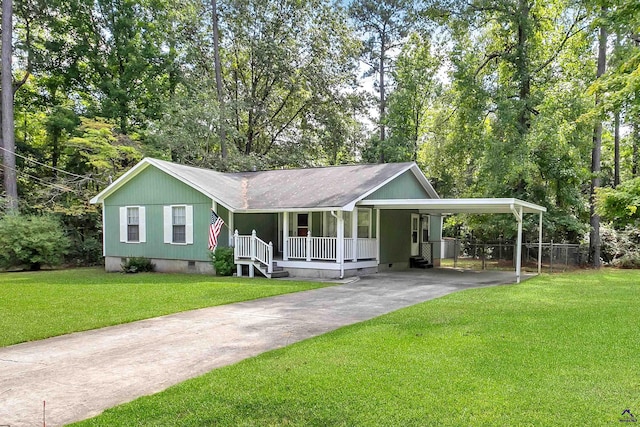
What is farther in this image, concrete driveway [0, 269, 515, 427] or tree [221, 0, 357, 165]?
tree [221, 0, 357, 165]

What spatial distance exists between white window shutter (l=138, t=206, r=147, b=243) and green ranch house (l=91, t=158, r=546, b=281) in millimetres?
38

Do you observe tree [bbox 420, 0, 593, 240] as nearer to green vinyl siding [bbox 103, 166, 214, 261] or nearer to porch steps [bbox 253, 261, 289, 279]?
porch steps [bbox 253, 261, 289, 279]

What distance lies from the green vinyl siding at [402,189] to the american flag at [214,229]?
4.91 metres

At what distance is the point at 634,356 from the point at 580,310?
331 cm

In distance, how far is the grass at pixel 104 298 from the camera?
759 cm

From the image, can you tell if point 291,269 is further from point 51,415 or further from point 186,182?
point 51,415

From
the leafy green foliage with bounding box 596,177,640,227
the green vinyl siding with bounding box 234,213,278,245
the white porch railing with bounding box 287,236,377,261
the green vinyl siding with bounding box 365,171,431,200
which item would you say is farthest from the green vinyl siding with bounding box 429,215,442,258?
the leafy green foliage with bounding box 596,177,640,227

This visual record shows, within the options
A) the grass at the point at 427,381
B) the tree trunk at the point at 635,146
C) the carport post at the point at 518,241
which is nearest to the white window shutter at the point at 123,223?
the grass at the point at 427,381

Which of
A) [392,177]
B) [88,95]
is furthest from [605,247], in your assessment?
[88,95]

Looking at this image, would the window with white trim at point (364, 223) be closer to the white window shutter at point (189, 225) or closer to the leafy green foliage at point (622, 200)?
the white window shutter at point (189, 225)

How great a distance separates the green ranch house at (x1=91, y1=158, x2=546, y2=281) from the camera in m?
14.8

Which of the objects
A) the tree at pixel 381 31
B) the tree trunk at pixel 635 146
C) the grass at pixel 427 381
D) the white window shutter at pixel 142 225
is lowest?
the grass at pixel 427 381

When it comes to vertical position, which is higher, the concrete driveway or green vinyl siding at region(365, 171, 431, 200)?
green vinyl siding at region(365, 171, 431, 200)

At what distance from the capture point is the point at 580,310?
8.42 meters
